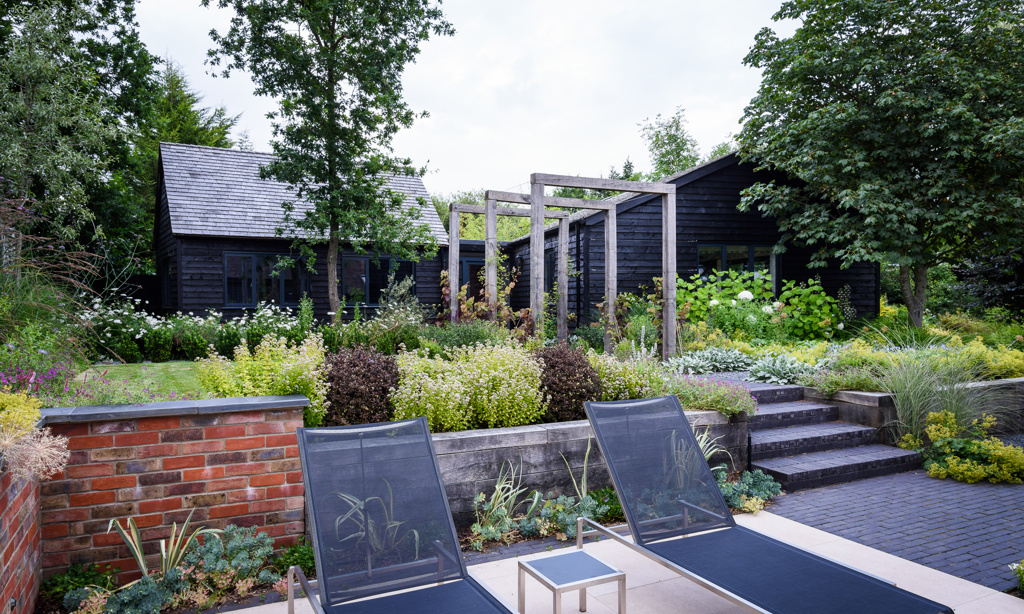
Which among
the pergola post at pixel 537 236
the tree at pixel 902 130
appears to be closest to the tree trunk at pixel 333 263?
the pergola post at pixel 537 236

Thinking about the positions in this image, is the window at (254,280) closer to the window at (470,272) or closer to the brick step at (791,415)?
the window at (470,272)

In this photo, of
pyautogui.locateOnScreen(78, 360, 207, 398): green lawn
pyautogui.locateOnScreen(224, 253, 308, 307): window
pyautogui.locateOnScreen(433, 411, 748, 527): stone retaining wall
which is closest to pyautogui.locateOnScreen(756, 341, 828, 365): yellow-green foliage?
pyautogui.locateOnScreen(433, 411, 748, 527): stone retaining wall

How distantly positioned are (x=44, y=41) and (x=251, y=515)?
12.6 m

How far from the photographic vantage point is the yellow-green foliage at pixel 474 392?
3936mm

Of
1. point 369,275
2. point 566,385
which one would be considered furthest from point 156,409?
point 369,275

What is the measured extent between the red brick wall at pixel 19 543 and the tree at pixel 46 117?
9.26 metres

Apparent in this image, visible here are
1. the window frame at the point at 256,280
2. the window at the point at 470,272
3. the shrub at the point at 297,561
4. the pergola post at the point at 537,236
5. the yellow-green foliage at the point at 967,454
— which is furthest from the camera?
the window at the point at 470,272

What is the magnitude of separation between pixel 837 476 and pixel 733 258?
319 inches

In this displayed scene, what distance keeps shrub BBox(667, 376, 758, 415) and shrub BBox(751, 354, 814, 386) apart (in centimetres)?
205

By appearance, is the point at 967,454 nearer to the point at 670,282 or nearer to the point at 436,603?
the point at 670,282

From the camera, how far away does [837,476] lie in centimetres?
489

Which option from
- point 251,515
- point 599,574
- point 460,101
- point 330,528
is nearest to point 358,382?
point 251,515

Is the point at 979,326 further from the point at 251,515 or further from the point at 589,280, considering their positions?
the point at 251,515

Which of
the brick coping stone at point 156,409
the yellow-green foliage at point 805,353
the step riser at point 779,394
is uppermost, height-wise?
the brick coping stone at point 156,409
